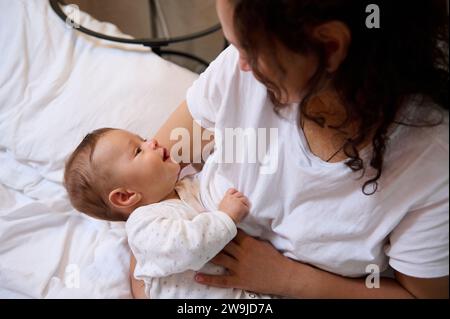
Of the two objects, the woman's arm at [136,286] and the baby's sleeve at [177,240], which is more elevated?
the baby's sleeve at [177,240]

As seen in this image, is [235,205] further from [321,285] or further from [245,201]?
[321,285]

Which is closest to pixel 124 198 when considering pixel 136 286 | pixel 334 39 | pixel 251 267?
pixel 136 286

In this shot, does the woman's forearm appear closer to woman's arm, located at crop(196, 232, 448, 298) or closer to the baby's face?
woman's arm, located at crop(196, 232, 448, 298)

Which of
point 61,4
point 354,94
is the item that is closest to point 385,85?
point 354,94

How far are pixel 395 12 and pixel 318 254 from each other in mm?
380

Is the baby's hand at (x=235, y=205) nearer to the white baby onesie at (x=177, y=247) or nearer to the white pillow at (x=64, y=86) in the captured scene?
the white baby onesie at (x=177, y=247)

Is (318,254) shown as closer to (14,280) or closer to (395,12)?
(395,12)

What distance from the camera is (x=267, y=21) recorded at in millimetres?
461

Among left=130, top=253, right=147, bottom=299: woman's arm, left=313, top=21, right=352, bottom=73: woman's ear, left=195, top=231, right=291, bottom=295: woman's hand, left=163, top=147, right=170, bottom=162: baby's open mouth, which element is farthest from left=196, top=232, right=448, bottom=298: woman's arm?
left=313, top=21, right=352, bottom=73: woman's ear

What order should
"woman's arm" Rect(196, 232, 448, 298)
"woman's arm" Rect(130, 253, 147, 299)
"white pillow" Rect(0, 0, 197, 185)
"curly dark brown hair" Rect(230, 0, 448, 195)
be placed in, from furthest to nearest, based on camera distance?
"white pillow" Rect(0, 0, 197, 185) → "woman's arm" Rect(130, 253, 147, 299) → "woman's arm" Rect(196, 232, 448, 298) → "curly dark brown hair" Rect(230, 0, 448, 195)

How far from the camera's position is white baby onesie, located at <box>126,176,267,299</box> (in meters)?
0.67

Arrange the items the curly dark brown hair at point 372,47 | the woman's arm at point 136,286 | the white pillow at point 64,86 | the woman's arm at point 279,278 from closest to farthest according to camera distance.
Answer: the curly dark brown hair at point 372,47, the woman's arm at point 279,278, the woman's arm at point 136,286, the white pillow at point 64,86

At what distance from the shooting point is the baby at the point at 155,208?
68 cm

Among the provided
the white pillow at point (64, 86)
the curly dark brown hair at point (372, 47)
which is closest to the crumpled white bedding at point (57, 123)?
the white pillow at point (64, 86)
